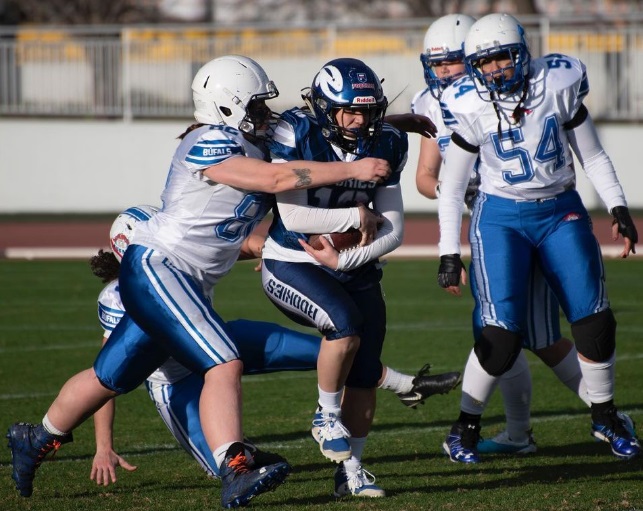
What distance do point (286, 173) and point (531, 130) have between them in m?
1.28

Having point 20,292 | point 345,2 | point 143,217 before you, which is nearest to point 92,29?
point 20,292

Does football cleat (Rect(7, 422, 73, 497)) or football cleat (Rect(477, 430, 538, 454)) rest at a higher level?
football cleat (Rect(7, 422, 73, 497))

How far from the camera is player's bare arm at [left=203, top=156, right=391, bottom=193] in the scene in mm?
4082

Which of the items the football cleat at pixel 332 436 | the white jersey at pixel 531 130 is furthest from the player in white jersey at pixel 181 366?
the white jersey at pixel 531 130

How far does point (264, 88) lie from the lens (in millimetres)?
4391

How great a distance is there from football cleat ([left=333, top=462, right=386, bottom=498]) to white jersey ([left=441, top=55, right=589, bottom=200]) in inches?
54.9

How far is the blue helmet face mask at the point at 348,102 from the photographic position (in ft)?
14.1

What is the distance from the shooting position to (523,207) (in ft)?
16.2

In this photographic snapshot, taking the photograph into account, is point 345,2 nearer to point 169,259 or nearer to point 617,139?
point 617,139

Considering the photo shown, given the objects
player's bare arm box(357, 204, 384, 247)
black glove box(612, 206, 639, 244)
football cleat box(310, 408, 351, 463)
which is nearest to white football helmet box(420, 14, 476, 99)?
black glove box(612, 206, 639, 244)

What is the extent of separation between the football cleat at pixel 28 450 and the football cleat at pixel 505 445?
1968 millimetres

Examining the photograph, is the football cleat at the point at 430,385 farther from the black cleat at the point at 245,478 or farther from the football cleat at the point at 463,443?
the black cleat at the point at 245,478

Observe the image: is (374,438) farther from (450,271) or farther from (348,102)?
(348,102)

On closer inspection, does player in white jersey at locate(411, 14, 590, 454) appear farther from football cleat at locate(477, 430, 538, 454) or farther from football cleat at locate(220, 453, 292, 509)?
football cleat at locate(220, 453, 292, 509)
